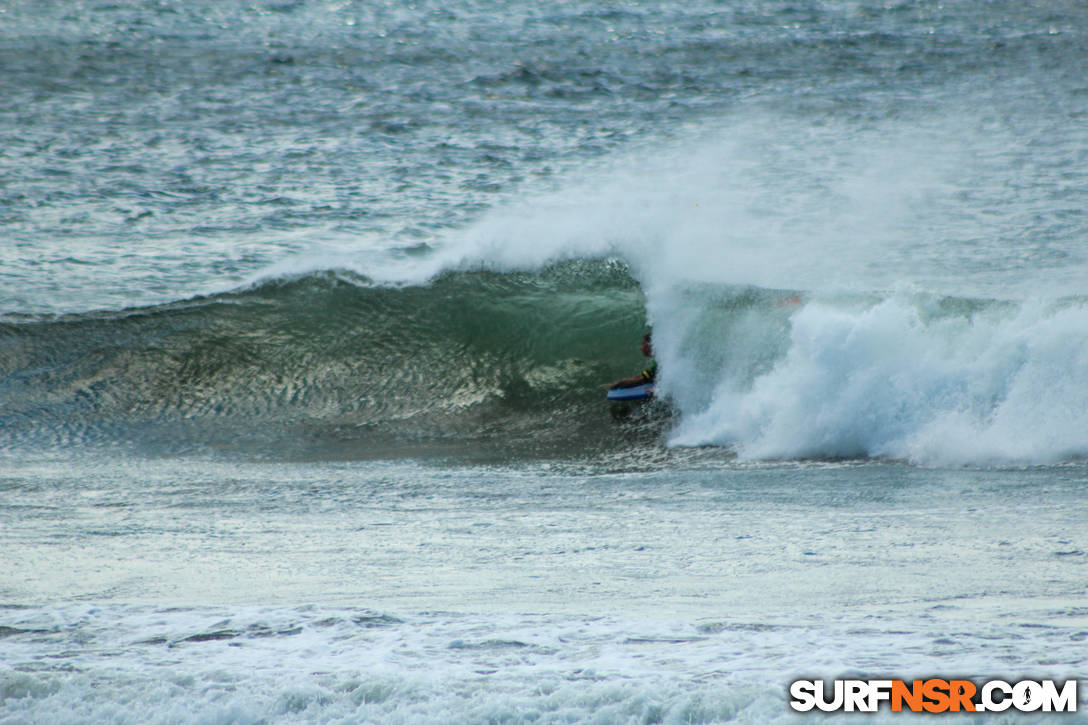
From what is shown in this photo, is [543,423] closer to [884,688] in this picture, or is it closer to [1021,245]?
[884,688]

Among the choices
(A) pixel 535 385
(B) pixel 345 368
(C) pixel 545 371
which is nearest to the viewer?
(A) pixel 535 385

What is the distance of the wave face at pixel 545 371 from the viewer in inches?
314

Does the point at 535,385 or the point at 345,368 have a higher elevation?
the point at 345,368

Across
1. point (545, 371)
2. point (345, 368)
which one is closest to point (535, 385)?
point (545, 371)

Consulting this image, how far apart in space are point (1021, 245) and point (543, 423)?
21.8 ft

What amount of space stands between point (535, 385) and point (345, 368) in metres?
1.94

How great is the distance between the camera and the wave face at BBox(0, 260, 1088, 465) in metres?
7.98

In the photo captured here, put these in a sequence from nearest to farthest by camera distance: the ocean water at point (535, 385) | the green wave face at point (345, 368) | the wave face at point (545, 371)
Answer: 1. the ocean water at point (535, 385)
2. the wave face at point (545, 371)
3. the green wave face at point (345, 368)

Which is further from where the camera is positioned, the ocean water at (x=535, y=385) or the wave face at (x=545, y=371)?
the wave face at (x=545, y=371)

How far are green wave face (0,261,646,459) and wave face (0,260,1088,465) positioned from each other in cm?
3

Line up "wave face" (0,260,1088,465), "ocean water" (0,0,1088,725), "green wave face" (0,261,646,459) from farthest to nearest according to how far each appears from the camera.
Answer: "green wave face" (0,261,646,459) → "wave face" (0,260,1088,465) → "ocean water" (0,0,1088,725)

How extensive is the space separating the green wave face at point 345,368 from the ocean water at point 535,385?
0.16ft

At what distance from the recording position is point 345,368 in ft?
34.7

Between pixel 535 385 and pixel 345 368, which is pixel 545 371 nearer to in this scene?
pixel 535 385
